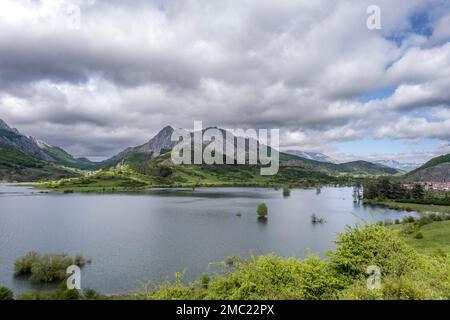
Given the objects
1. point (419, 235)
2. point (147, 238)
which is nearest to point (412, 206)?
point (419, 235)

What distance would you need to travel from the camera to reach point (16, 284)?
186 feet

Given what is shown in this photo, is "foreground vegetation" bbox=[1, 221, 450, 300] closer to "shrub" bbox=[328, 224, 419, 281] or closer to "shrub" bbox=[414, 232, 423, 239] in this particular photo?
"shrub" bbox=[328, 224, 419, 281]

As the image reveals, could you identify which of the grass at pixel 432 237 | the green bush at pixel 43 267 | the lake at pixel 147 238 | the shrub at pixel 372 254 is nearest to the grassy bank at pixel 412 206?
the lake at pixel 147 238

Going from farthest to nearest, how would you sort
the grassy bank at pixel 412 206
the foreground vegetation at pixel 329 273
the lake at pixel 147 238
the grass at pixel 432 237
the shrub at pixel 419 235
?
the grassy bank at pixel 412 206, the shrub at pixel 419 235, the grass at pixel 432 237, the lake at pixel 147 238, the foreground vegetation at pixel 329 273

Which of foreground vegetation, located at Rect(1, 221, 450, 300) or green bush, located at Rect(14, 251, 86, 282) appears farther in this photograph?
green bush, located at Rect(14, 251, 86, 282)

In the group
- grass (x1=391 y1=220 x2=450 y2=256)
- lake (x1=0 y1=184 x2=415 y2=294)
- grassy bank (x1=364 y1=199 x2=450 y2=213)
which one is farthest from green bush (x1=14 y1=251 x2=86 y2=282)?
grassy bank (x1=364 y1=199 x2=450 y2=213)

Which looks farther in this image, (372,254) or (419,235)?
(419,235)

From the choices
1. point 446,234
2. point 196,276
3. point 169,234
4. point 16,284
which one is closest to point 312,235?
point 446,234

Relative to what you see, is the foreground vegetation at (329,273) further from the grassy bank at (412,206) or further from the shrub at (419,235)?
the grassy bank at (412,206)

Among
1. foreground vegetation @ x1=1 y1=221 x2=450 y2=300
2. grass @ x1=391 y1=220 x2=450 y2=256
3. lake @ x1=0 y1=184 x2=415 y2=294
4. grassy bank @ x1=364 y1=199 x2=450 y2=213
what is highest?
foreground vegetation @ x1=1 y1=221 x2=450 y2=300

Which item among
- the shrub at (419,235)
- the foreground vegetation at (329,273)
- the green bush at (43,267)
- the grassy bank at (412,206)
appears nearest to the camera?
the foreground vegetation at (329,273)

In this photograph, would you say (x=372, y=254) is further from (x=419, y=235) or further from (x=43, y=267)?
(x=419, y=235)

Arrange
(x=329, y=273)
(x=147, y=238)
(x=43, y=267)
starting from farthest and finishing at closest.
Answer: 1. (x=147, y=238)
2. (x=43, y=267)
3. (x=329, y=273)
